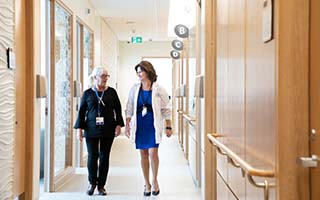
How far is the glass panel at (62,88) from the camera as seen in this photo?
5.90 meters

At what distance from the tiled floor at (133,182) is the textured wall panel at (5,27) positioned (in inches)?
80.5

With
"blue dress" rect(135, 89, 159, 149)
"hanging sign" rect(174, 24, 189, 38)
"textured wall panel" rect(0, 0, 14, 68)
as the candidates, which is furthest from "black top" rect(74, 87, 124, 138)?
"hanging sign" rect(174, 24, 189, 38)

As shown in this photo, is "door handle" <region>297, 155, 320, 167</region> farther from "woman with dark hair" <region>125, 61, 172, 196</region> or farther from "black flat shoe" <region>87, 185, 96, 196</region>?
"black flat shoe" <region>87, 185, 96, 196</region>

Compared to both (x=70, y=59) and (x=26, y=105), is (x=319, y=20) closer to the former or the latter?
(x=26, y=105)

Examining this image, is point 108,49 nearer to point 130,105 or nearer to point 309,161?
point 130,105

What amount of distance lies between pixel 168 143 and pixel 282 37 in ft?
32.9

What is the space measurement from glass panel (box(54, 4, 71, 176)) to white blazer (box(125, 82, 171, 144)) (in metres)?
1.12

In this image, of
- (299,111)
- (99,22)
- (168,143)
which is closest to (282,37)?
(299,111)

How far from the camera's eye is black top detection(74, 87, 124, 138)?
525 centimetres

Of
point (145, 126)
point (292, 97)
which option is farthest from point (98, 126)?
point (292, 97)

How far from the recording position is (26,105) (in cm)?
435

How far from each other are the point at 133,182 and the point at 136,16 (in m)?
5.54

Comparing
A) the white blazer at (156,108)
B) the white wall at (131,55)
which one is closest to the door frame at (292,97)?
the white blazer at (156,108)

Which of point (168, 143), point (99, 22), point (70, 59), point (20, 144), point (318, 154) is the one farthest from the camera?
point (168, 143)
